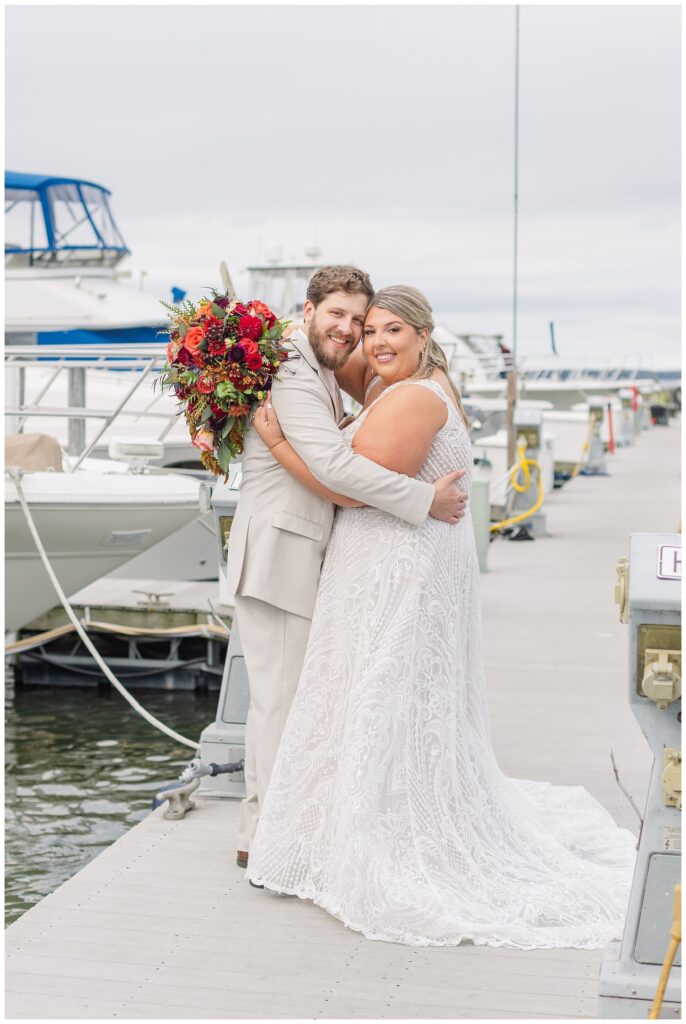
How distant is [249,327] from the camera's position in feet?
12.4

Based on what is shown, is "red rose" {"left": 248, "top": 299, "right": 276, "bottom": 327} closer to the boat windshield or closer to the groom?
the groom

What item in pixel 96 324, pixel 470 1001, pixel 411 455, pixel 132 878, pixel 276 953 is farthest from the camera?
pixel 96 324

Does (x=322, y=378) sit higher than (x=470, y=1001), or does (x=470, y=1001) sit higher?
(x=322, y=378)

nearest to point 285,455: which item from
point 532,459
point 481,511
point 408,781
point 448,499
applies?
point 448,499

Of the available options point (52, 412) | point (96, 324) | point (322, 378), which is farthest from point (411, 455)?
point (96, 324)

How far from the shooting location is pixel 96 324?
63.7 feet

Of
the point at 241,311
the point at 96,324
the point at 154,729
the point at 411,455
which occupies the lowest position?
the point at 154,729

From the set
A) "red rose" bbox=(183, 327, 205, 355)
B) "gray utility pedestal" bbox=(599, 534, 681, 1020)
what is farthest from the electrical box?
"gray utility pedestal" bbox=(599, 534, 681, 1020)

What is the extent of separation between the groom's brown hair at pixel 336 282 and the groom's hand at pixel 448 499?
1.93ft

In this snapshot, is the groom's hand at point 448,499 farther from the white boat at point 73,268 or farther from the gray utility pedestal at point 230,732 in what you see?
the white boat at point 73,268

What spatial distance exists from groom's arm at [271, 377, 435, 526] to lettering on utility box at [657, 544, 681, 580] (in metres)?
1.11

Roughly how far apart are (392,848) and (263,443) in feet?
4.02

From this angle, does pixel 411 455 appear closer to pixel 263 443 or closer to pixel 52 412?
pixel 263 443

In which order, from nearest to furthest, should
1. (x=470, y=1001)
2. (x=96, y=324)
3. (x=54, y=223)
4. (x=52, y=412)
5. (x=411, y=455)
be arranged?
(x=470, y=1001) → (x=411, y=455) → (x=52, y=412) → (x=96, y=324) → (x=54, y=223)
